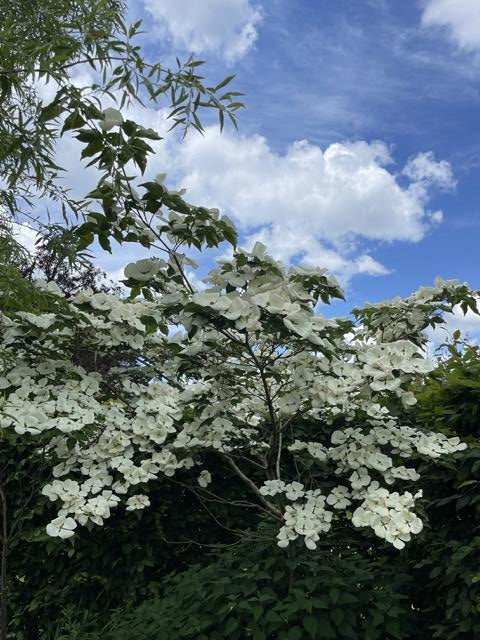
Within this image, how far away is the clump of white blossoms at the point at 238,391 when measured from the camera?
93.0 inches

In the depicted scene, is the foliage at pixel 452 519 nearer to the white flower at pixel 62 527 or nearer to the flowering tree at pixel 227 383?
the flowering tree at pixel 227 383

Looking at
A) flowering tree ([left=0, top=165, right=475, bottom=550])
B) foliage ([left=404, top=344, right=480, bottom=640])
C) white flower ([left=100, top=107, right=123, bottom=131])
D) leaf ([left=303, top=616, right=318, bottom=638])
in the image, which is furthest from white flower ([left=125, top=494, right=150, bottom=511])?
white flower ([left=100, top=107, right=123, bottom=131])

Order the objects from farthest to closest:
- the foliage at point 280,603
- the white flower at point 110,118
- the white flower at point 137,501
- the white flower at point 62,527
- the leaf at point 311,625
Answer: the white flower at point 137,501 < the white flower at point 62,527 < the white flower at point 110,118 < the foliage at point 280,603 < the leaf at point 311,625

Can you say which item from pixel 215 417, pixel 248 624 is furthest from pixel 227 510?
pixel 248 624

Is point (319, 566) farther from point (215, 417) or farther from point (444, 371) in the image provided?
point (444, 371)

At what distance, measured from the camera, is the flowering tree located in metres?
2.37

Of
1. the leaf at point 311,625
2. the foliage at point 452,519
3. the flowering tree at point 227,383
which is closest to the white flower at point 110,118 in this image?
the flowering tree at point 227,383

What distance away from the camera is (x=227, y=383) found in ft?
9.53

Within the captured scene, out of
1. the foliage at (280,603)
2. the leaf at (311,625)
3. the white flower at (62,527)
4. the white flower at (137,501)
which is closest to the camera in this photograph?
the leaf at (311,625)

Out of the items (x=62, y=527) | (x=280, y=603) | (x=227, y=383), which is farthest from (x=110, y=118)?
(x=280, y=603)

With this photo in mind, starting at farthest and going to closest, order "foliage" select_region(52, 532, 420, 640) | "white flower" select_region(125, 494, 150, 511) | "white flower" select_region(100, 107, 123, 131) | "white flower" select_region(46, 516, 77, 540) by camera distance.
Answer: "white flower" select_region(125, 494, 150, 511) → "white flower" select_region(46, 516, 77, 540) → "white flower" select_region(100, 107, 123, 131) → "foliage" select_region(52, 532, 420, 640)

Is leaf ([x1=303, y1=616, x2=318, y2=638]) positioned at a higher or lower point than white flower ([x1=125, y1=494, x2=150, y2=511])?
lower

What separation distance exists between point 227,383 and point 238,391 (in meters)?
0.09

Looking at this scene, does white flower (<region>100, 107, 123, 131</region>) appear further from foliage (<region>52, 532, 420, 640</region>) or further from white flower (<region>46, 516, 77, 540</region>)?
foliage (<region>52, 532, 420, 640</region>)
